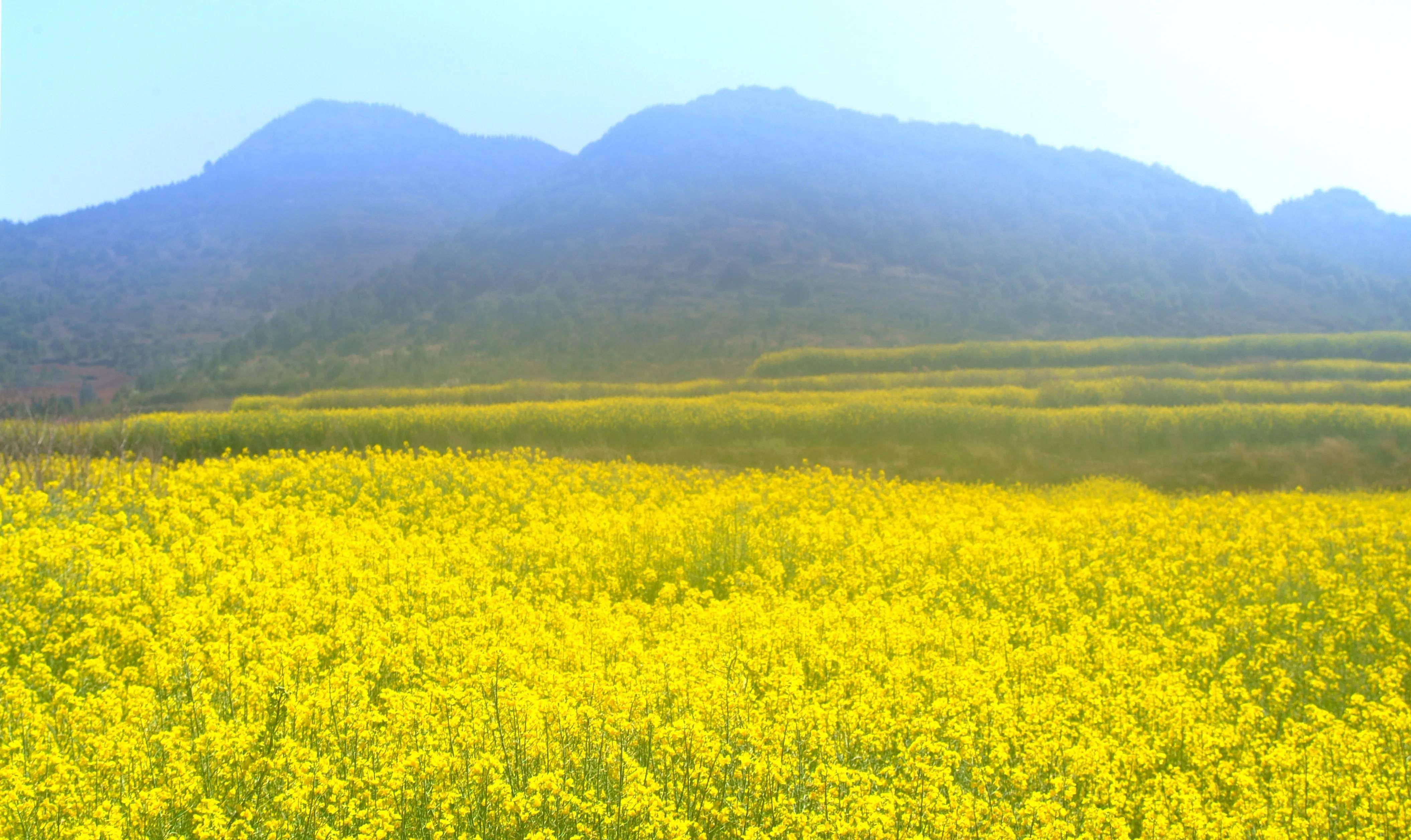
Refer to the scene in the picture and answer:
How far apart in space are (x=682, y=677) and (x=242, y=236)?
84140 mm

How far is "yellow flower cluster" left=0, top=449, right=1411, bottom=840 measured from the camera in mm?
3529

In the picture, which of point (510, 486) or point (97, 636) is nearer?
point (97, 636)

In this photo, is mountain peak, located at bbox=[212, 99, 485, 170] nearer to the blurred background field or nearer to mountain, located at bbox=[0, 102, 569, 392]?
mountain, located at bbox=[0, 102, 569, 392]

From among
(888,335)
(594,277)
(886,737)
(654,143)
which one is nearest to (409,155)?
(654,143)

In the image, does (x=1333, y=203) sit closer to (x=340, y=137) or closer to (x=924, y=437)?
(x=924, y=437)

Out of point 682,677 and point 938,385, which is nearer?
point 682,677

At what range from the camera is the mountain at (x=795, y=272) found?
5041cm

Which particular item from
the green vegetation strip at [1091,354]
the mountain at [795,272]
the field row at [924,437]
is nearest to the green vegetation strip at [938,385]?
the green vegetation strip at [1091,354]

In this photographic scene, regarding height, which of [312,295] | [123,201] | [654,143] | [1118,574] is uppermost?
[654,143]

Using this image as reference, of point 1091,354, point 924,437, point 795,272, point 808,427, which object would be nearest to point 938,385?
point 924,437

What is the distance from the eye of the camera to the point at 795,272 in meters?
65.8

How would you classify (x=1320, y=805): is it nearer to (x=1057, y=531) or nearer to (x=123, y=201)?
(x=1057, y=531)

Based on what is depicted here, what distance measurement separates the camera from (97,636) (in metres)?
5.48

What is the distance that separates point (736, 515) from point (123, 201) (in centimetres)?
8923
